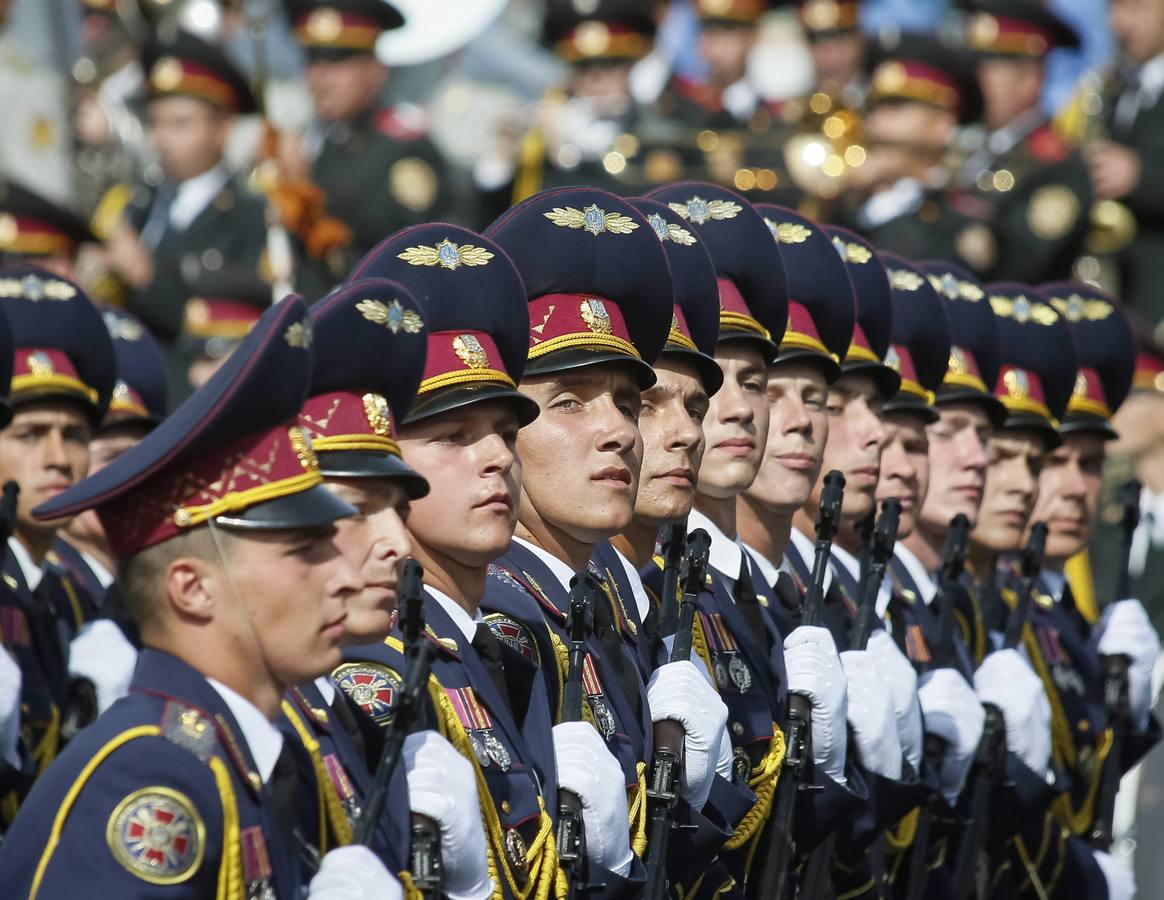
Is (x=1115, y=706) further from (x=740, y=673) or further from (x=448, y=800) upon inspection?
(x=448, y=800)

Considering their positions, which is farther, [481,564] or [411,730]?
[481,564]

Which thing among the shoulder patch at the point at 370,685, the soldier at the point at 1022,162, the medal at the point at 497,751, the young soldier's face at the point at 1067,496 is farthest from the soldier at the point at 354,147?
the shoulder patch at the point at 370,685

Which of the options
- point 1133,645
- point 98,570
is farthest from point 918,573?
point 98,570

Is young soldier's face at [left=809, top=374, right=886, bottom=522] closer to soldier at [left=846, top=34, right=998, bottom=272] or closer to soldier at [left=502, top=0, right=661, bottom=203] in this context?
soldier at [left=502, top=0, right=661, bottom=203]

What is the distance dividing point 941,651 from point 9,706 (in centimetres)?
322

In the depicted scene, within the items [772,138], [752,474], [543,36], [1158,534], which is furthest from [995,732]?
[543,36]

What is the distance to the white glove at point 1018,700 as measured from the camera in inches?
366

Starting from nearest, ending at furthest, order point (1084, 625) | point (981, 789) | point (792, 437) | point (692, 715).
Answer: point (692, 715) < point (792, 437) < point (981, 789) < point (1084, 625)

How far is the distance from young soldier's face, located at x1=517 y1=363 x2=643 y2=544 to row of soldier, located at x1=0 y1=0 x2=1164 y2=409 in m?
8.39

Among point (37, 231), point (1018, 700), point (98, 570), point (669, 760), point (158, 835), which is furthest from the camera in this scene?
point (37, 231)

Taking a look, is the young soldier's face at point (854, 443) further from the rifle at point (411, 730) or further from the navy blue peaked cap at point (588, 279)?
the rifle at point (411, 730)

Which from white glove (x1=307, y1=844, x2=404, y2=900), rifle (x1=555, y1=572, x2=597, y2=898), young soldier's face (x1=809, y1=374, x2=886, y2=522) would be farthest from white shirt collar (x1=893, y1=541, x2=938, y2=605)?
white glove (x1=307, y1=844, x2=404, y2=900)

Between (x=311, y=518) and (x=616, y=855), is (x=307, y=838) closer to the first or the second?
(x=311, y=518)

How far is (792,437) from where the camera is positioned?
8008mm
